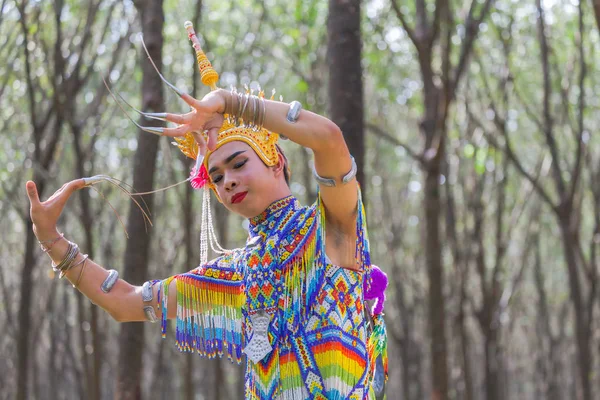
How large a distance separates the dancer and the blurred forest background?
1.16ft

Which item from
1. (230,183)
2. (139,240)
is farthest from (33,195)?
(139,240)

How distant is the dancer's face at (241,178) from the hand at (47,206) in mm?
462

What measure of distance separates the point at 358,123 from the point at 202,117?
8.11 feet

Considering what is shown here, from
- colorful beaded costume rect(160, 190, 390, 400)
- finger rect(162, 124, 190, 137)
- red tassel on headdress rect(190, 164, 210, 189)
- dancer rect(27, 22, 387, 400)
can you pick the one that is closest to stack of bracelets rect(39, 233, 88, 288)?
dancer rect(27, 22, 387, 400)

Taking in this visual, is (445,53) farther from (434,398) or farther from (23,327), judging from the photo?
(23,327)

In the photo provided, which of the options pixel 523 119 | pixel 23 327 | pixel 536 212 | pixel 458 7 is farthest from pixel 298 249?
pixel 523 119

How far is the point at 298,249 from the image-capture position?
115 inches

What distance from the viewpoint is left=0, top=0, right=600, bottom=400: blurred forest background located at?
20.5 feet

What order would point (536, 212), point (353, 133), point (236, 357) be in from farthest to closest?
point (536, 212), point (353, 133), point (236, 357)

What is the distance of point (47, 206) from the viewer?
2908mm

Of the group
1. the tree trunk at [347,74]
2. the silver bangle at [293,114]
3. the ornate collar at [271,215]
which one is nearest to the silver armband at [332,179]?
the silver bangle at [293,114]

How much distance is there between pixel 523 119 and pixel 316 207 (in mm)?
16622

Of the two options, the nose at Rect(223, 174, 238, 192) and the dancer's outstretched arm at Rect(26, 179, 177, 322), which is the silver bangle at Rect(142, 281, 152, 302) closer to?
the dancer's outstretched arm at Rect(26, 179, 177, 322)

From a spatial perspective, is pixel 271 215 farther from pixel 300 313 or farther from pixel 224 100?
pixel 224 100
